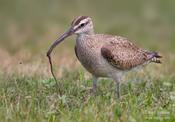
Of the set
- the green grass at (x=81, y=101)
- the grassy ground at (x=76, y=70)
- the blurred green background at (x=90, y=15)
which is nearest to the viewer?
the green grass at (x=81, y=101)

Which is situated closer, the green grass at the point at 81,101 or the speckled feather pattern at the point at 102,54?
the green grass at the point at 81,101

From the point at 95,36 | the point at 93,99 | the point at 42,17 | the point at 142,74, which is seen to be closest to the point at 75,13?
the point at 42,17

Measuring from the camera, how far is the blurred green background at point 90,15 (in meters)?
20.5

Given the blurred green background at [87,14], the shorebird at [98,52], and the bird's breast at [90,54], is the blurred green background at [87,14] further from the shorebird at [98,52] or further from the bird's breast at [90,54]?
the bird's breast at [90,54]

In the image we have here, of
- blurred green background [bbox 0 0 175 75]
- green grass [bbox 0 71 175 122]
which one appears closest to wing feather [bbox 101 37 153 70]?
green grass [bbox 0 71 175 122]

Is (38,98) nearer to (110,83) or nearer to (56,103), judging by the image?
(56,103)

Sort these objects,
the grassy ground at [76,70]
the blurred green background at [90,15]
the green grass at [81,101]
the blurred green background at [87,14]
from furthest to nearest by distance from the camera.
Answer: the blurred green background at [90,15] < the blurred green background at [87,14] < the grassy ground at [76,70] < the green grass at [81,101]

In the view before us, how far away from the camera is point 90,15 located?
21.5m

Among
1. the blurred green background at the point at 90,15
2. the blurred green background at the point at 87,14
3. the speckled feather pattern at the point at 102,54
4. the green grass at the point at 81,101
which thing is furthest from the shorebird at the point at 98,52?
the blurred green background at the point at 90,15

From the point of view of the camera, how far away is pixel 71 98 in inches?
384

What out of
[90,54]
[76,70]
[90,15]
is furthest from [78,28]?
[90,15]

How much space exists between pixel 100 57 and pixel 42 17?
1139 cm

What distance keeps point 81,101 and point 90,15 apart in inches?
476

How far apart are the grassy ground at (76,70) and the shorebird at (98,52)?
0.28 m
